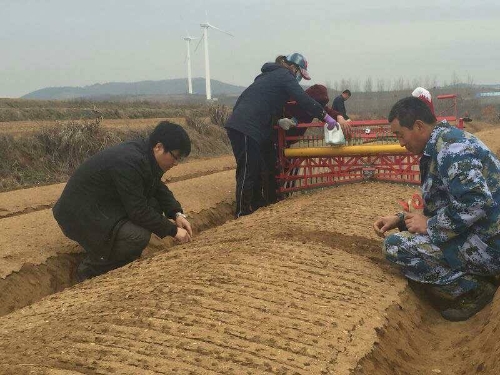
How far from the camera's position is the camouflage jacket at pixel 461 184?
4016 mm

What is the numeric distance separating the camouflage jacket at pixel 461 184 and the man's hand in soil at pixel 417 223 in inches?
3.5

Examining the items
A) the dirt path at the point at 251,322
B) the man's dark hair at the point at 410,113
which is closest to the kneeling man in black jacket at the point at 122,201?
the dirt path at the point at 251,322

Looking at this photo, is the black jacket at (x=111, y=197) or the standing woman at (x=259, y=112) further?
the standing woman at (x=259, y=112)

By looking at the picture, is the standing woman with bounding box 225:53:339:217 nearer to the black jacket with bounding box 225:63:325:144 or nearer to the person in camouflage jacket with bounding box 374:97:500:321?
the black jacket with bounding box 225:63:325:144

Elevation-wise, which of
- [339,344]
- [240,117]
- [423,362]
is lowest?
[423,362]

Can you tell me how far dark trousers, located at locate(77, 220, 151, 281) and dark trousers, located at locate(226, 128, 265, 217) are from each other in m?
2.49

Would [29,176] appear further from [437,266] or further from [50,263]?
[437,266]

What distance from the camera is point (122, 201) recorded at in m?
5.55

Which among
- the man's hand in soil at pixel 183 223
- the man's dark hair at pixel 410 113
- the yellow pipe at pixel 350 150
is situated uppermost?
the man's dark hair at pixel 410 113

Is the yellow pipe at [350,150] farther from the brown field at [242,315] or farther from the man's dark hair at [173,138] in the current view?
the man's dark hair at [173,138]

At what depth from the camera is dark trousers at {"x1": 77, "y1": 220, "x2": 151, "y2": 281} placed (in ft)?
18.8

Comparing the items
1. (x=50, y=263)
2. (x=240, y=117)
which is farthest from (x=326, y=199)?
(x=50, y=263)

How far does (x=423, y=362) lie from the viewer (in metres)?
3.82

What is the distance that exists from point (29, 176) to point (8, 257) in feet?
25.7
